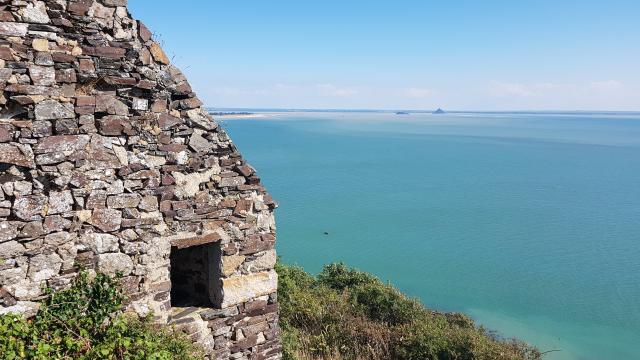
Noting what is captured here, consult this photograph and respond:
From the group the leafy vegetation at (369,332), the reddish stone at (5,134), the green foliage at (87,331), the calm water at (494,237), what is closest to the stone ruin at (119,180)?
the reddish stone at (5,134)

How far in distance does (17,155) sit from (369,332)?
7.95 metres

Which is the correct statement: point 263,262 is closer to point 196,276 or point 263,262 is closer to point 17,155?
point 196,276

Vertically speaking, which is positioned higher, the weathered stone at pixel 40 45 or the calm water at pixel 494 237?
the weathered stone at pixel 40 45

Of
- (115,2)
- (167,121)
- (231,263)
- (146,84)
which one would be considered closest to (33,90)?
(146,84)

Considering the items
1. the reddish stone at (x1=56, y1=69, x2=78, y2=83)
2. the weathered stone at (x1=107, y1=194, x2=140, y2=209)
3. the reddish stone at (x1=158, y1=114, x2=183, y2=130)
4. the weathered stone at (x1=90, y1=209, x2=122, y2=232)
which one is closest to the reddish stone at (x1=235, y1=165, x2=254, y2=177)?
the reddish stone at (x1=158, y1=114, x2=183, y2=130)

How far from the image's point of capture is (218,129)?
629 cm

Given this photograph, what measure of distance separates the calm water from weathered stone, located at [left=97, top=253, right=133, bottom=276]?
3.01 meters

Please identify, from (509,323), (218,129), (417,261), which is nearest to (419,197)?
(417,261)

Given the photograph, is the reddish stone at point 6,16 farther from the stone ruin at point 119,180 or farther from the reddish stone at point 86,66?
the reddish stone at point 86,66

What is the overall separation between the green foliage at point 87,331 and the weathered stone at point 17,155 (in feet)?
4.32

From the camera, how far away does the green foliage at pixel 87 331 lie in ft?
15.5

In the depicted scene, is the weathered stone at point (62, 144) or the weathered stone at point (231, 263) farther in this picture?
the weathered stone at point (231, 263)

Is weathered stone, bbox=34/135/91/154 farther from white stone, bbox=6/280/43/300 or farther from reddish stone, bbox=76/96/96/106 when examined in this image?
white stone, bbox=6/280/43/300

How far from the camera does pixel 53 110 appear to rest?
5.10 metres
